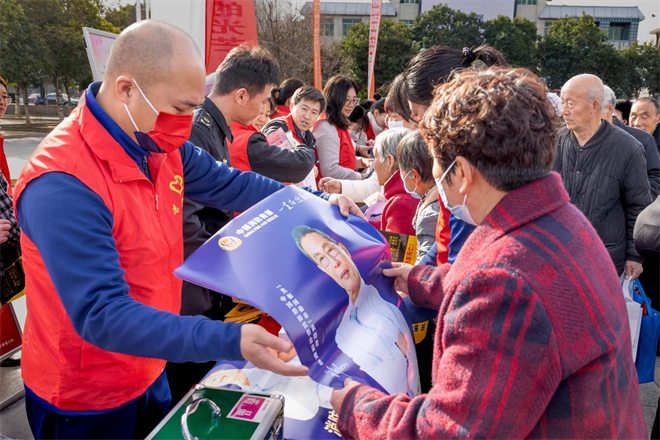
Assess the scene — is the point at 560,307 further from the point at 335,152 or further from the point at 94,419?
the point at 335,152

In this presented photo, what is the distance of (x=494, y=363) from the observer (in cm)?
91

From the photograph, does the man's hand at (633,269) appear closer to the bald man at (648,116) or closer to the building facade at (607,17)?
the bald man at (648,116)

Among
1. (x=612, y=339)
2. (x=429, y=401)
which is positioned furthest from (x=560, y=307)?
(x=429, y=401)

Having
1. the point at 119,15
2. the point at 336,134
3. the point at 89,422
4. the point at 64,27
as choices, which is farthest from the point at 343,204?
the point at 119,15

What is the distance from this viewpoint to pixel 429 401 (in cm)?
101

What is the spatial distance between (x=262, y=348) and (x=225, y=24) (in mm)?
4123

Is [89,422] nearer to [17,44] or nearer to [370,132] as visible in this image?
[370,132]

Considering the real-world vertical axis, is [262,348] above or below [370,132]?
below

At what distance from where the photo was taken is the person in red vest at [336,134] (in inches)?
188

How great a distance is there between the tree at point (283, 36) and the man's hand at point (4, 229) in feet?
60.7

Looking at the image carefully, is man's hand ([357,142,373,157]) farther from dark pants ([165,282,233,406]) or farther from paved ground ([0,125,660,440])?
dark pants ([165,282,233,406])

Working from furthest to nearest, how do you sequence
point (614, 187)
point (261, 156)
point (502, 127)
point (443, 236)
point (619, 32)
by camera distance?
1. point (619, 32)
2. point (614, 187)
3. point (261, 156)
4. point (443, 236)
5. point (502, 127)

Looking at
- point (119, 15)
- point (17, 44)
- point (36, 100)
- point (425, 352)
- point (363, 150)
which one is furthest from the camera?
point (36, 100)

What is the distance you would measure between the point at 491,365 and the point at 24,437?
2.90 meters
